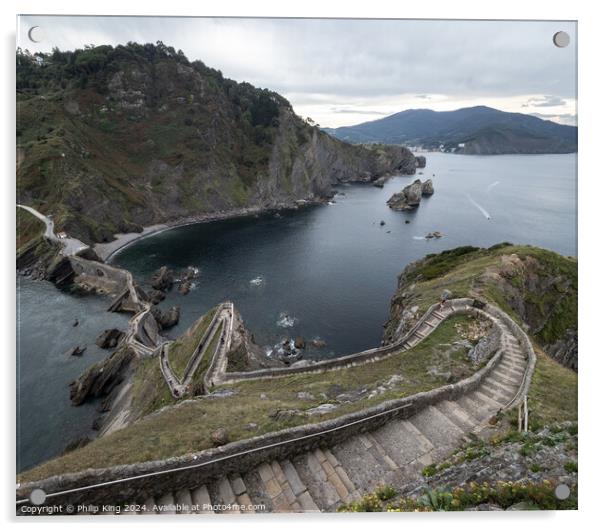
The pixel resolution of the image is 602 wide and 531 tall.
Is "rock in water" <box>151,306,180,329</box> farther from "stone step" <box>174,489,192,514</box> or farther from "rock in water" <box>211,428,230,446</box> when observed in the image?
"stone step" <box>174,489,192,514</box>

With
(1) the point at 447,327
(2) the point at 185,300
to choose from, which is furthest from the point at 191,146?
(1) the point at 447,327

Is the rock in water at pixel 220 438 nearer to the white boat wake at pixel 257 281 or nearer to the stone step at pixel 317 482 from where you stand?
the stone step at pixel 317 482

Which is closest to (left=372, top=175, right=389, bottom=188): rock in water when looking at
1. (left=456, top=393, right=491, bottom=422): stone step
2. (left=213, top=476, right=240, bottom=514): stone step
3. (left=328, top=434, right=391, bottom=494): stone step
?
(left=456, top=393, right=491, bottom=422): stone step

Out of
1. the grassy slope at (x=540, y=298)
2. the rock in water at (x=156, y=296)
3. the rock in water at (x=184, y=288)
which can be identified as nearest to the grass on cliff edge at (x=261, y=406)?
the grassy slope at (x=540, y=298)

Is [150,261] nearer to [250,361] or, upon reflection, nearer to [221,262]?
[221,262]

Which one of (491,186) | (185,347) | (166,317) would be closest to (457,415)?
(185,347)

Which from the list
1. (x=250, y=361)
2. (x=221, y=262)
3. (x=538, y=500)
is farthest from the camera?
(x=221, y=262)
